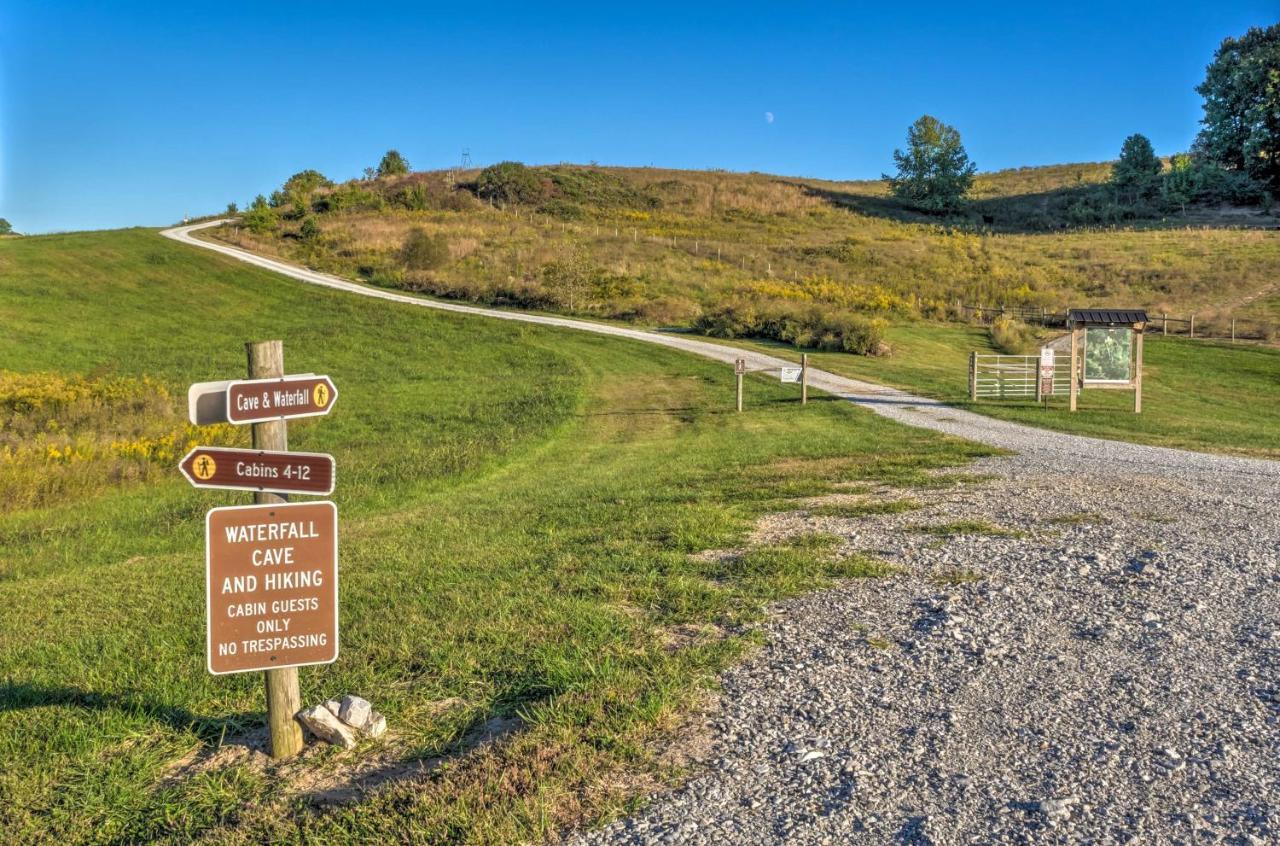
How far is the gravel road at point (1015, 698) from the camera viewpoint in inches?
156

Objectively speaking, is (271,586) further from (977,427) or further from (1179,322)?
(1179,322)

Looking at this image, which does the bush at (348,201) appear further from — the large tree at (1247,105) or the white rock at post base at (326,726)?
the white rock at post base at (326,726)

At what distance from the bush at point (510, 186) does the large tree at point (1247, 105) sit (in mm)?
54285

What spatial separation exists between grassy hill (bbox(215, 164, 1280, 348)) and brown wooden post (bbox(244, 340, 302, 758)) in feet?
101

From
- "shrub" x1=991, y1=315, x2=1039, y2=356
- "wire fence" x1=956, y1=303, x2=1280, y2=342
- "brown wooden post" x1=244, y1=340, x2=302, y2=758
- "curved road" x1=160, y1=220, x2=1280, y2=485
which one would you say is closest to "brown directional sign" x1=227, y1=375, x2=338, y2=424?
"brown wooden post" x1=244, y1=340, x2=302, y2=758

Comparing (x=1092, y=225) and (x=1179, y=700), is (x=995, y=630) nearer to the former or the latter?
(x=1179, y=700)

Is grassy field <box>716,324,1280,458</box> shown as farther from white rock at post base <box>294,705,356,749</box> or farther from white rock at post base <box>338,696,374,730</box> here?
white rock at post base <box>294,705,356,749</box>

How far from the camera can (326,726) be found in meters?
4.86

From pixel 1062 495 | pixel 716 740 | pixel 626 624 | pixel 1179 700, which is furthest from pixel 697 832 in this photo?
pixel 1062 495

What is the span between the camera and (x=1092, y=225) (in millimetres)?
73125

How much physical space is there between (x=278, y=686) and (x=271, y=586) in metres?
0.61

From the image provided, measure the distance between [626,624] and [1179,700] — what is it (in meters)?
3.42

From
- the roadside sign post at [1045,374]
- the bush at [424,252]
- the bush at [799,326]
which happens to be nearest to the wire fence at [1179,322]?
the bush at [799,326]

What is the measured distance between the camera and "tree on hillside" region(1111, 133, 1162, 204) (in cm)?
7731
